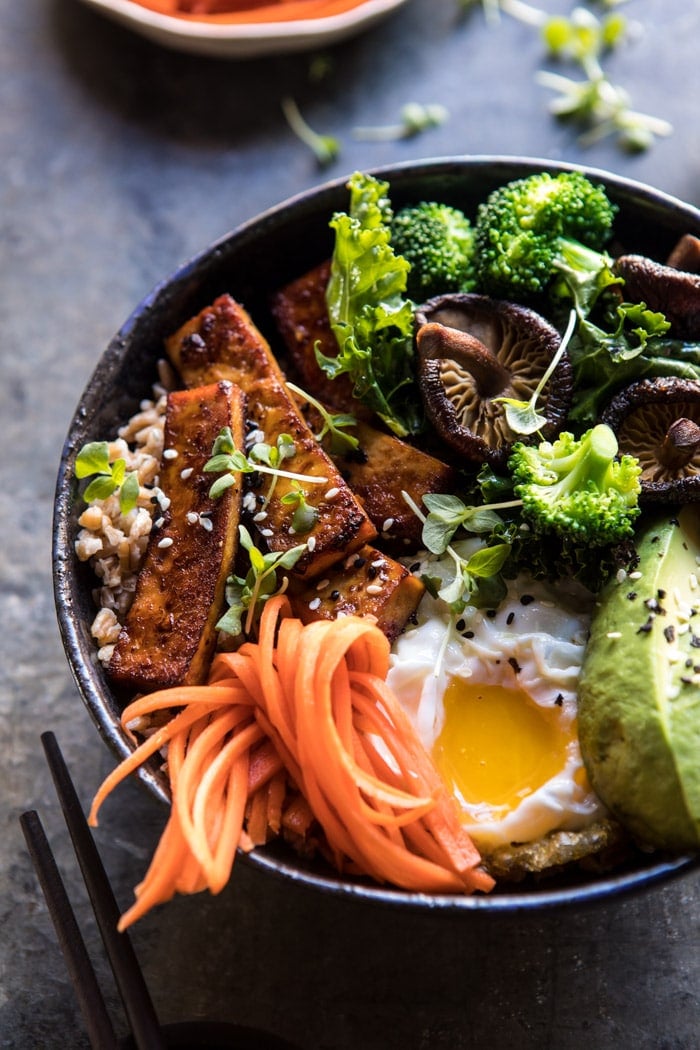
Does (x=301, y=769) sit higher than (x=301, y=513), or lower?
lower

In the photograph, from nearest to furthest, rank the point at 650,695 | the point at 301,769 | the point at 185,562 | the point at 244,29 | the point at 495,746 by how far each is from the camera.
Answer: the point at 650,695 → the point at 301,769 → the point at 495,746 → the point at 185,562 → the point at 244,29

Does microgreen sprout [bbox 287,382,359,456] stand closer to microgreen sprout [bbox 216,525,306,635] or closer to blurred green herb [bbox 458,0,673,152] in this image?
microgreen sprout [bbox 216,525,306,635]

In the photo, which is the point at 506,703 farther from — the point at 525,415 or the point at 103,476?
the point at 103,476

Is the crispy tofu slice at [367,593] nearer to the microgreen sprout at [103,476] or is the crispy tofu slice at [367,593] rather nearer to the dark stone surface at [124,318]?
the microgreen sprout at [103,476]

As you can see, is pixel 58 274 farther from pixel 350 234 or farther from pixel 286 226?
pixel 350 234

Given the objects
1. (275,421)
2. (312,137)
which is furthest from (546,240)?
(312,137)

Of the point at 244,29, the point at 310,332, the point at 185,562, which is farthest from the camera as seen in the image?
the point at 244,29

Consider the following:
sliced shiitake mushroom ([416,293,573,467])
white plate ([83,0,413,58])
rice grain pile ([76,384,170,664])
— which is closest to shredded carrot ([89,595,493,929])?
rice grain pile ([76,384,170,664])
